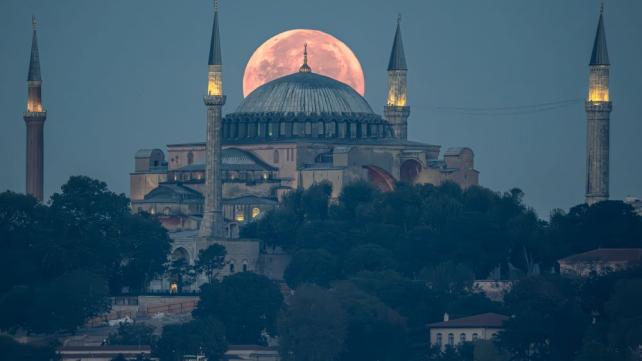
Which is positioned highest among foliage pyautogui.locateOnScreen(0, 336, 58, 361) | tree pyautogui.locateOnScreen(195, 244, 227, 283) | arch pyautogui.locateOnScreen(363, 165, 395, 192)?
arch pyautogui.locateOnScreen(363, 165, 395, 192)

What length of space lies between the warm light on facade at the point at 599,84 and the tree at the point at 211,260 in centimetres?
1846

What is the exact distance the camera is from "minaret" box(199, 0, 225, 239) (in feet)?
484

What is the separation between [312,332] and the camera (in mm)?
129375

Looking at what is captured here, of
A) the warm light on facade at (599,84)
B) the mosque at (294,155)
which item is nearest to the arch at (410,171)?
the mosque at (294,155)

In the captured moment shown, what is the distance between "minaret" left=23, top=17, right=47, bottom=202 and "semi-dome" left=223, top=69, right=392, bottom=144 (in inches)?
371

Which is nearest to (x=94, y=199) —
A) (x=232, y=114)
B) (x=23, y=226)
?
(x=23, y=226)

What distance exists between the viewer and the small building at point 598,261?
13675cm

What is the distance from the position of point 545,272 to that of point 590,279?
28.1 ft

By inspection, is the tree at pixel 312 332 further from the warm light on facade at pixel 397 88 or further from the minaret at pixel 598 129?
the warm light on facade at pixel 397 88

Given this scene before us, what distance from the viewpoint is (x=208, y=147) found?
148125 mm

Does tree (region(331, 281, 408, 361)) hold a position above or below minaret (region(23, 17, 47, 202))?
below

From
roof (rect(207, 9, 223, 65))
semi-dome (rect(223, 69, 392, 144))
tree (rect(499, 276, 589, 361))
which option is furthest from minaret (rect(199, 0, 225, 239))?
tree (rect(499, 276, 589, 361))

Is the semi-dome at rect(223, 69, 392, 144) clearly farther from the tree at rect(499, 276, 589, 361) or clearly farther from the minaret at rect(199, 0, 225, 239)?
the tree at rect(499, 276, 589, 361)

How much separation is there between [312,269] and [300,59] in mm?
24587
